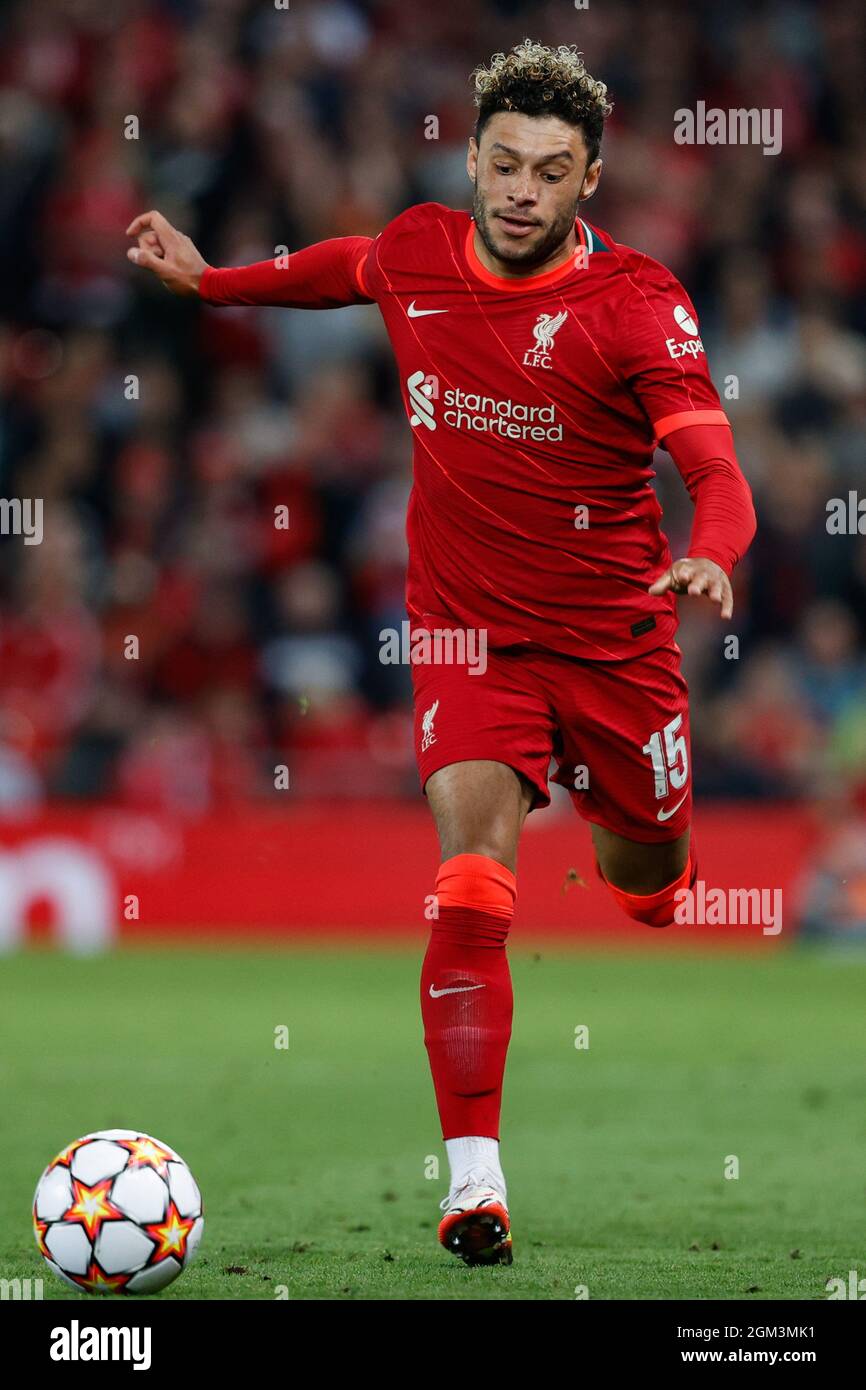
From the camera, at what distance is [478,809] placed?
5199mm

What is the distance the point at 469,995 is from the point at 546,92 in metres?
2.14

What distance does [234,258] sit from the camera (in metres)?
14.6

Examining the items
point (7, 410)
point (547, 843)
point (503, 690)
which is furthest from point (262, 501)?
point (503, 690)

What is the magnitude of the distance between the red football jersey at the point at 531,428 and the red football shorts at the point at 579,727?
3.2 inches

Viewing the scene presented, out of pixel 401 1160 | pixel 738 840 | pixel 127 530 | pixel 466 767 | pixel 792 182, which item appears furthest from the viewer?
pixel 792 182

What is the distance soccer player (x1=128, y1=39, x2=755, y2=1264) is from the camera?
5.10 m

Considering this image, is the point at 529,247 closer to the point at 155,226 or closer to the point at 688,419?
the point at 688,419

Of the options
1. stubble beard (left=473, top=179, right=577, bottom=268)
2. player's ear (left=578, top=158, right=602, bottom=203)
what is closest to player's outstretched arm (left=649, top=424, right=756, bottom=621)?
stubble beard (left=473, top=179, right=577, bottom=268)

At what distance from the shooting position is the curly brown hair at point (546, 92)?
17.1 feet

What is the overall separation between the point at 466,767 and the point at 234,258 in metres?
9.93

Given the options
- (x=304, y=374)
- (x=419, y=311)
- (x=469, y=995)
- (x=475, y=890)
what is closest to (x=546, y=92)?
(x=419, y=311)

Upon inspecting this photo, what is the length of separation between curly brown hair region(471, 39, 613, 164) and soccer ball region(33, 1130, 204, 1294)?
260 cm

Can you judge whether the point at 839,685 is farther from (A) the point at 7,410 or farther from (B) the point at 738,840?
(A) the point at 7,410

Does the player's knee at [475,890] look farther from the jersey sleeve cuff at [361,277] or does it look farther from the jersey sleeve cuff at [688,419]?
the jersey sleeve cuff at [361,277]
